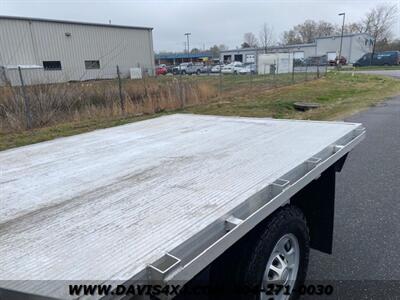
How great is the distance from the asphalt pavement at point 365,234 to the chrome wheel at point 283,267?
0.54 meters

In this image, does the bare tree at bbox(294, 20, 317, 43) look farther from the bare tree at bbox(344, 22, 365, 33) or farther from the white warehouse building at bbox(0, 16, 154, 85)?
the white warehouse building at bbox(0, 16, 154, 85)

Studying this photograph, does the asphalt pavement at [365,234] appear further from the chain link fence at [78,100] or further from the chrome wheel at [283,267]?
the chain link fence at [78,100]

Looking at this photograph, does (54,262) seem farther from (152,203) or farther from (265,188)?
Answer: (265,188)

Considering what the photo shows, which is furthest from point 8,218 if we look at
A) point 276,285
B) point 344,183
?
point 344,183

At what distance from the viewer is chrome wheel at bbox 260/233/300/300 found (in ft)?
6.69

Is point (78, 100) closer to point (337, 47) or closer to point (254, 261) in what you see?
point (254, 261)

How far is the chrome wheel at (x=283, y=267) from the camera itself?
2039 millimetres

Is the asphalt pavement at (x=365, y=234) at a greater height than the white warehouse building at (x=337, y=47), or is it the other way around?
the white warehouse building at (x=337, y=47)

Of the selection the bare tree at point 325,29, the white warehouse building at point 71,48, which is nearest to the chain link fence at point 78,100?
the white warehouse building at point 71,48

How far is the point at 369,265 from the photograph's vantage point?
2.85 metres

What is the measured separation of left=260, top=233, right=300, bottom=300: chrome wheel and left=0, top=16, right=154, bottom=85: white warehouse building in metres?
24.4

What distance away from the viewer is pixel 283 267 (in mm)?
2166

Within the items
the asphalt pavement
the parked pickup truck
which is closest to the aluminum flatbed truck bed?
the asphalt pavement

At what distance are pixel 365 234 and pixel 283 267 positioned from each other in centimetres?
162
